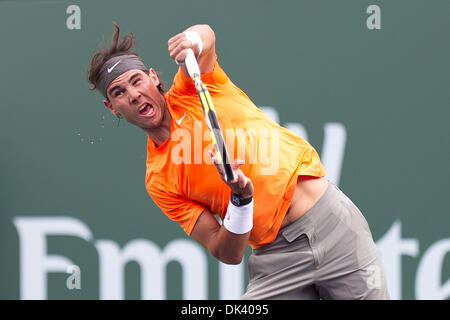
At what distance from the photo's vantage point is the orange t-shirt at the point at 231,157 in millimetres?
3006

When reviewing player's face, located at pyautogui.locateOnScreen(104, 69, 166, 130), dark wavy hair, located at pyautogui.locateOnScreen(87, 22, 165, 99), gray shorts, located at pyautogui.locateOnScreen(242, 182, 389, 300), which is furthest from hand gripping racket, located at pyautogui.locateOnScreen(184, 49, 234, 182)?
gray shorts, located at pyautogui.locateOnScreen(242, 182, 389, 300)

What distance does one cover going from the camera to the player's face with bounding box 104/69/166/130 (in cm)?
300

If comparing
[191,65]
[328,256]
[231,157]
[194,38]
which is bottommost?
[328,256]

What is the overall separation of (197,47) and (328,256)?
105 centimetres

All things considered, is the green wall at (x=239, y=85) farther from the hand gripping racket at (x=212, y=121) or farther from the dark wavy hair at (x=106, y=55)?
the hand gripping racket at (x=212, y=121)

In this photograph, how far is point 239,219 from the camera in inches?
114

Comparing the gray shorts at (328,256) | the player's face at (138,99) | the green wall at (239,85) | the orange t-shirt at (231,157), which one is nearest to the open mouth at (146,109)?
the player's face at (138,99)

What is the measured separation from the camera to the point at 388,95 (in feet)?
14.8

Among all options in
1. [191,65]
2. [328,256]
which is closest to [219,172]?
[191,65]

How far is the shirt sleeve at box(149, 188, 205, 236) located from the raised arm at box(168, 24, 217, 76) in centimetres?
55

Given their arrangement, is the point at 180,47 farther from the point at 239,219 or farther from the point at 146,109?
the point at 239,219

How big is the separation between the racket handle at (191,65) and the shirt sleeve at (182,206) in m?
0.66

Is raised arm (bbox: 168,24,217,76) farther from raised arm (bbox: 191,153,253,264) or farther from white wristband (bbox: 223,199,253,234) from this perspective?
white wristband (bbox: 223,199,253,234)
